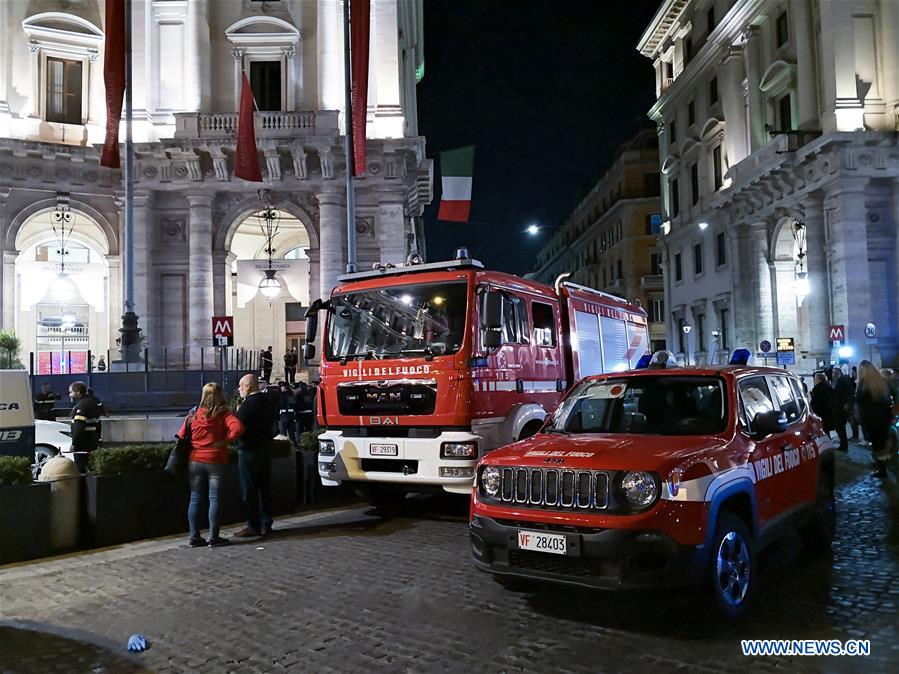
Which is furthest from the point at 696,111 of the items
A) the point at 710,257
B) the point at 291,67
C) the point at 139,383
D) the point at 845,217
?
the point at 139,383

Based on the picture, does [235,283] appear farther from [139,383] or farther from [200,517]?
[200,517]

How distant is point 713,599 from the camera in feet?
17.5

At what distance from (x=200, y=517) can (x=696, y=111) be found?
1826 inches

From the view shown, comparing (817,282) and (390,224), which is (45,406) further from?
(817,282)

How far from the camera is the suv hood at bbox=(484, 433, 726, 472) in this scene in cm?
540

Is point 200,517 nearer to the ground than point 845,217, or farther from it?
nearer to the ground

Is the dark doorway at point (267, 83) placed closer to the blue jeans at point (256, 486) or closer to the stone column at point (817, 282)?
the stone column at point (817, 282)

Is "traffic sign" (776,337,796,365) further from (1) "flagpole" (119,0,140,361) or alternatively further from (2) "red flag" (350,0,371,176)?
(1) "flagpole" (119,0,140,361)

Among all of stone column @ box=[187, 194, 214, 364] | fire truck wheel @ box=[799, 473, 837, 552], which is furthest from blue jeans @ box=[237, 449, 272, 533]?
stone column @ box=[187, 194, 214, 364]

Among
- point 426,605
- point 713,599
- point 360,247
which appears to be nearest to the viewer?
point 713,599

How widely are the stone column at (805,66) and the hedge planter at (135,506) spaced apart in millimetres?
33925

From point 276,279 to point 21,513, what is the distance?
20.8m

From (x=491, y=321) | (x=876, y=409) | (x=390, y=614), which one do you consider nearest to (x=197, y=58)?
(x=491, y=321)

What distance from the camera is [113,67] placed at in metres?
21.2
